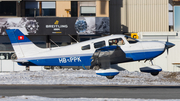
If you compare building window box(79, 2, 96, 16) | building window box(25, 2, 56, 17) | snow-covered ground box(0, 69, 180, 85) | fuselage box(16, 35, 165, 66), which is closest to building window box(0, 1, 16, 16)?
building window box(25, 2, 56, 17)

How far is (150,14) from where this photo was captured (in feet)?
113

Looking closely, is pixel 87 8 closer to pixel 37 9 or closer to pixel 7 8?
pixel 37 9

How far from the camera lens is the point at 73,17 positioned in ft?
98.4

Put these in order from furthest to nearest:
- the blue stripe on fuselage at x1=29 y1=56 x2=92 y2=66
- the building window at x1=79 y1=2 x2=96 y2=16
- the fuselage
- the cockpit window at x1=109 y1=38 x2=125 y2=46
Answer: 1. the building window at x1=79 y1=2 x2=96 y2=16
2. the blue stripe on fuselage at x1=29 y1=56 x2=92 y2=66
3. the fuselage
4. the cockpit window at x1=109 y1=38 x2=125 y2=46

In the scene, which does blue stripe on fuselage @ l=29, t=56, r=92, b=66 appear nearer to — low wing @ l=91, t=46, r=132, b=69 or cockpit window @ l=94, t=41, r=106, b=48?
cockpit window @ l=94, t=41, r=106, b=48

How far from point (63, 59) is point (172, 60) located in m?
13.1

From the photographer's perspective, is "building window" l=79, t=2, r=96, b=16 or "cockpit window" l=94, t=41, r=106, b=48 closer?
"cockpit window" l=94, t=41, r=106, b=48

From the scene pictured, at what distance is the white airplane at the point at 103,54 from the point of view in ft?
55.3

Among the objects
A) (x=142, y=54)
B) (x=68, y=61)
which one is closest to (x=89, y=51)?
(x=68, y=61)

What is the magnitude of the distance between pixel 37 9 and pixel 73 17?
14.0 feet

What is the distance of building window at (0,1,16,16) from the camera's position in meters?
30.8

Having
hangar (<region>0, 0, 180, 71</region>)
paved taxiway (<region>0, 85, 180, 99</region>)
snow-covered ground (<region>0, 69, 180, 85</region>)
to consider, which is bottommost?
snow-covered ground (<region>0, 69, 180, 85</region>)

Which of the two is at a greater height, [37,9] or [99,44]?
[37,9]

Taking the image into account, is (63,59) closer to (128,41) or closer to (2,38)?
(128,41)
